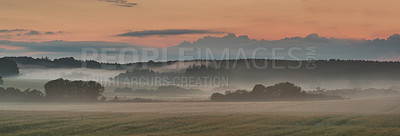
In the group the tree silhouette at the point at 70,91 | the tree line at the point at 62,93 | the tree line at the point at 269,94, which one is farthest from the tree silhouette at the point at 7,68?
the tree line at the point at 269,94

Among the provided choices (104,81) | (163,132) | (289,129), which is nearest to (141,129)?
(163,132)

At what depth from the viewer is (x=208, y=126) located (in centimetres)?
4431

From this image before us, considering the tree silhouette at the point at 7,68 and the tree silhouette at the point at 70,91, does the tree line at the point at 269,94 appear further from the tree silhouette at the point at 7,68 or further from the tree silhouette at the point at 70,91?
the tree silhouette at the point at 7,68

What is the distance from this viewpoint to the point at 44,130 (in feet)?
143

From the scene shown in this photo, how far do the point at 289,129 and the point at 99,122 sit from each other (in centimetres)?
1889

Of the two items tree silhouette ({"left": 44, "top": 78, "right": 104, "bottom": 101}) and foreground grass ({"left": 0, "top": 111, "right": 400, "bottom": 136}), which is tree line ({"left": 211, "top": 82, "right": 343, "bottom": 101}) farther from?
foreground grass ({"left": 0, "top": 111, "right": 400, "bottom": 136})

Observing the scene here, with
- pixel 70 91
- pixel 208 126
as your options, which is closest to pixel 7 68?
pixel 70 91

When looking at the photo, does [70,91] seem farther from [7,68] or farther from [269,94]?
[7,68]

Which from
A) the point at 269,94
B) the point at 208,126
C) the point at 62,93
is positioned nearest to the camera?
the point at 208,126

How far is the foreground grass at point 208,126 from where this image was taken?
1582 inches

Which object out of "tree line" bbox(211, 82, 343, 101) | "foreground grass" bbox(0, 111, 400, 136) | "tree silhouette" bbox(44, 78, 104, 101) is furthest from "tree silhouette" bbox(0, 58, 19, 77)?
"foreground grass" bbox(0, 111, 400, 136)

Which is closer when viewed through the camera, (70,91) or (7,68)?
(70,91)

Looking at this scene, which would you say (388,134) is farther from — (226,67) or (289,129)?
(226,67)

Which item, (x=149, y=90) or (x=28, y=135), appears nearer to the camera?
(x=28, y=135)
